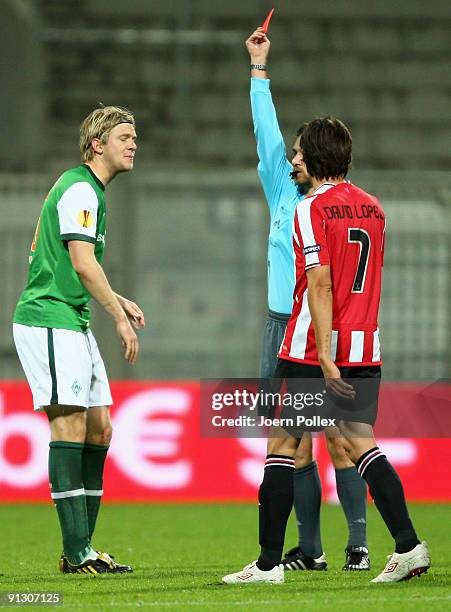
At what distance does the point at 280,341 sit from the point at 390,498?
106 cm


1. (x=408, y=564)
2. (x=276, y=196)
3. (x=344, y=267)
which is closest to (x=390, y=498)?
(x=408, y=564)

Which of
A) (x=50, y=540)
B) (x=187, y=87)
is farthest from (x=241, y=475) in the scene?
(x=187, y=87)

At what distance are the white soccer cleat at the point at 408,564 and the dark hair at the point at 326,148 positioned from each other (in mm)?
1421

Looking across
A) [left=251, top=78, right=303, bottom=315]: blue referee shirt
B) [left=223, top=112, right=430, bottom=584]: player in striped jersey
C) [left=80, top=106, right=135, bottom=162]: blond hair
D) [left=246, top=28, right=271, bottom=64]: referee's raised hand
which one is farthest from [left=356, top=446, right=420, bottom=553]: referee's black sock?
[left=246, top=28, right=271, bottom=64]: referee's raised hand

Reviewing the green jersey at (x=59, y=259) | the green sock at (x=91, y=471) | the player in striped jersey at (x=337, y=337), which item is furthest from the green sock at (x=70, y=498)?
the player in striped jersey at (x=337, y=337)

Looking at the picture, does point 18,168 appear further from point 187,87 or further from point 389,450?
point 389,450

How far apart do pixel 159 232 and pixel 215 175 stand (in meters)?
0.76

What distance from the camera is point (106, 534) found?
7.48 metres

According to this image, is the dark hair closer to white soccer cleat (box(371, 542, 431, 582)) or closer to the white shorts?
the white shorts

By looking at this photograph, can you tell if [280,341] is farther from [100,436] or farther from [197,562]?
[197,562]

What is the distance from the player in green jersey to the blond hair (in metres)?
0.01

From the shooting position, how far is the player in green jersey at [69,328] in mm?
5176

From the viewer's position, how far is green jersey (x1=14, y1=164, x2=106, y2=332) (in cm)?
520

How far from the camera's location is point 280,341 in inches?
214
